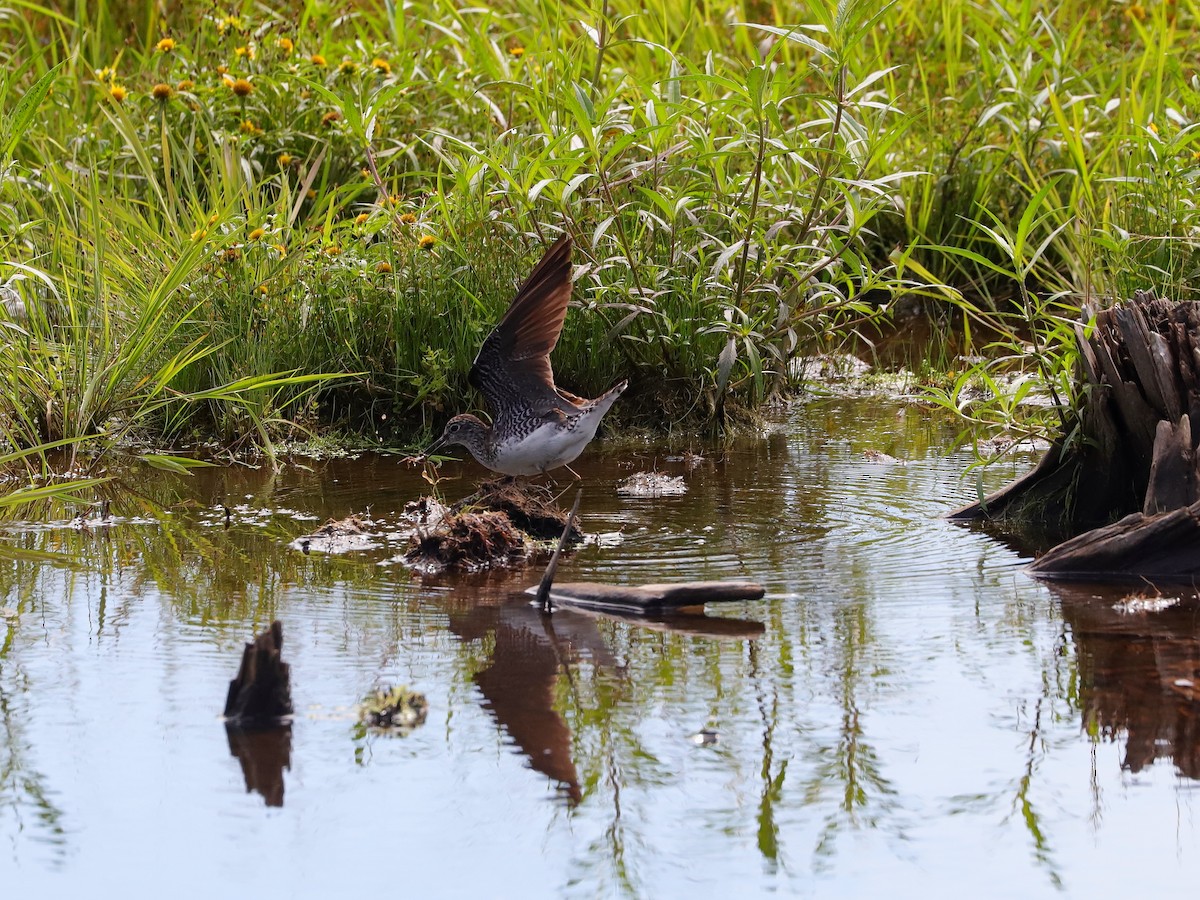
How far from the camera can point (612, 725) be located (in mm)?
3721

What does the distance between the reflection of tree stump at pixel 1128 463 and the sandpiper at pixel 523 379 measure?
1569 millimetres

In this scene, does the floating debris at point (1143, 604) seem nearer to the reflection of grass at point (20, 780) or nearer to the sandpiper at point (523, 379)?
the sandpiper at point (523, 379)

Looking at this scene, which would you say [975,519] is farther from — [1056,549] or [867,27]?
[867,27]

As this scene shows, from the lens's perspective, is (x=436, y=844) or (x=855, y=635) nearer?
(x=436, y=844)

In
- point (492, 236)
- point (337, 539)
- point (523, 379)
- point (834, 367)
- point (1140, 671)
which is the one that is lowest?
point (1140, 671)

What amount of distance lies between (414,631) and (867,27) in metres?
2.78

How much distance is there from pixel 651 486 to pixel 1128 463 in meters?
1.80

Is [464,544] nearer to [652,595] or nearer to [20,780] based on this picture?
[652,595]

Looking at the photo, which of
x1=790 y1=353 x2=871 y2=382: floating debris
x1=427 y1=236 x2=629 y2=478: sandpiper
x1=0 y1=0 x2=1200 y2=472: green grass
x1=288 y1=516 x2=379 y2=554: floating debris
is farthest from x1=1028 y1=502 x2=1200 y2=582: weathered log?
x1=790 y1=353 x2=871 y2=382: floating debris

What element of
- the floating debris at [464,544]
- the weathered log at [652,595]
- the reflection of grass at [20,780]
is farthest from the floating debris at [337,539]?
the reflection of grass at [20,780]

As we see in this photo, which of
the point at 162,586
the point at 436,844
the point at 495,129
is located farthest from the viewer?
the point at 495,129

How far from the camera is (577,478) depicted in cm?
629

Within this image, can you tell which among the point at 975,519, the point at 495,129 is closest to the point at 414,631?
the point at 975,519

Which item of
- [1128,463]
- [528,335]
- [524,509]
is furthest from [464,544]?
[1128,463]
